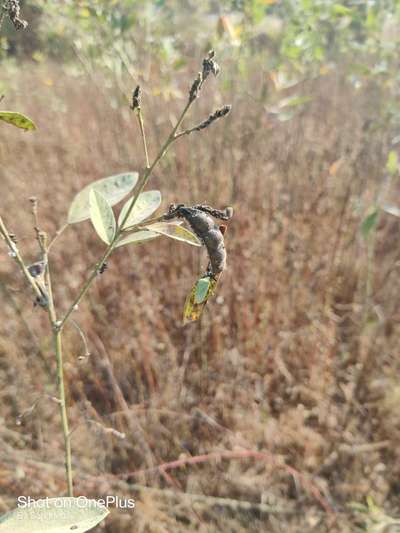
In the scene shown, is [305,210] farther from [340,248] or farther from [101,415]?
[101,415]

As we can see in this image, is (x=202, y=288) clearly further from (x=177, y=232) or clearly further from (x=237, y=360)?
(x=237, y=360)

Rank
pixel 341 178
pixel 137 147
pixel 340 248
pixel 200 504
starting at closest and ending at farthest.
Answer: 1. pixel 200 504
2. pixel 340 248
3. pixel 341 178
4. pixel 137 147

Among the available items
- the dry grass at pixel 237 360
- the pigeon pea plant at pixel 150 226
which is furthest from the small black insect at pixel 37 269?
the dry grass at pixel 237 360

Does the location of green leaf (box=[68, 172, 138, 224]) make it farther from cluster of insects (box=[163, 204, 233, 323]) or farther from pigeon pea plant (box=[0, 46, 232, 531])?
cluster of insects (box=[163, 204, 233, 323])

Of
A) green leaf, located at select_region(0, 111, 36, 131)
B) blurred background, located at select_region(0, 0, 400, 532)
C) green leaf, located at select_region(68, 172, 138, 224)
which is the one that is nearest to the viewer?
green leaf, located at select_region(0, 111, 36, 131)

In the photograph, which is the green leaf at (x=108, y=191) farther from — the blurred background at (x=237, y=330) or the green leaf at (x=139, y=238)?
the blurred background at (x=237, y=330)

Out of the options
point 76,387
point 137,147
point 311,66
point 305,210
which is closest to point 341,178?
point 305,210

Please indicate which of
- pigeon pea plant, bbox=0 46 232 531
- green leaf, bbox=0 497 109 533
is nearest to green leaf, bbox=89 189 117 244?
pigeon pea plant, bbox=0 46 232 531
